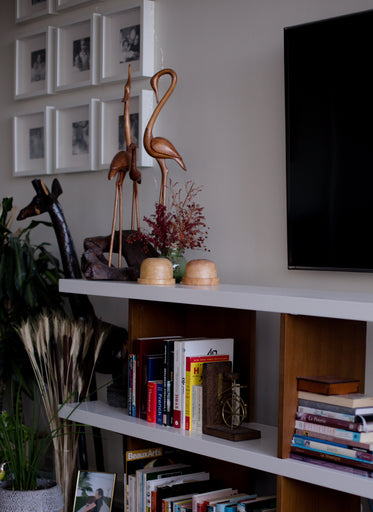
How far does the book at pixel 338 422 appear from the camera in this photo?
1871mm

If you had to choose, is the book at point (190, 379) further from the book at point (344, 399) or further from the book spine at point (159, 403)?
the book at point (344, 399)

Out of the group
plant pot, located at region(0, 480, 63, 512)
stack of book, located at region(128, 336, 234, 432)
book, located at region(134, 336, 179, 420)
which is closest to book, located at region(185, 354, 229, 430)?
stack of book, located at region(128, 336, 234, 432)

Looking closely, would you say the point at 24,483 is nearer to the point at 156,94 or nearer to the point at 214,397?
the point at 214,397

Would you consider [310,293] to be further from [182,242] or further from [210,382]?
[182,242]

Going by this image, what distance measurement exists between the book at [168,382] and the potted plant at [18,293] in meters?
0.87

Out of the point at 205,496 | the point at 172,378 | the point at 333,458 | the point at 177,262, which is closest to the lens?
the point at 333,458

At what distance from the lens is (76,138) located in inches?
132

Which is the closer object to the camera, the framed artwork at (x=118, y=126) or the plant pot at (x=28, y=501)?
the plant pot at (x=28, y=501)

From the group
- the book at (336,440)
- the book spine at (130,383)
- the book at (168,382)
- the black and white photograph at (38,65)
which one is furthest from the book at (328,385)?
the black and white photograph at (38,65)

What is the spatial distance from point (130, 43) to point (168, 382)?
149 centimetres

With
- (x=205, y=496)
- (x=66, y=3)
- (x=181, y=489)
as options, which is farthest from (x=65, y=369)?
(x=66, y=3)

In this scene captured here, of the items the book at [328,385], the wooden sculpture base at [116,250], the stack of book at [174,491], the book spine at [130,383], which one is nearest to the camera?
the book at [328,385]

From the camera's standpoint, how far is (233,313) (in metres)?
2.62

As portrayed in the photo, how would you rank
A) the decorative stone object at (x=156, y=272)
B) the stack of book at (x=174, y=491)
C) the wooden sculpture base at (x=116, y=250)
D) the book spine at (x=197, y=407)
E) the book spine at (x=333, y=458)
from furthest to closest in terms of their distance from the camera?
the wooden sculpture base at (x=116, y=250)
the decorative stone object at (x=156, y=272)
the book spine at (x=197, y=407)
the stack of book at (x=174, y=491)
the book spine at (x=333, y=458)
